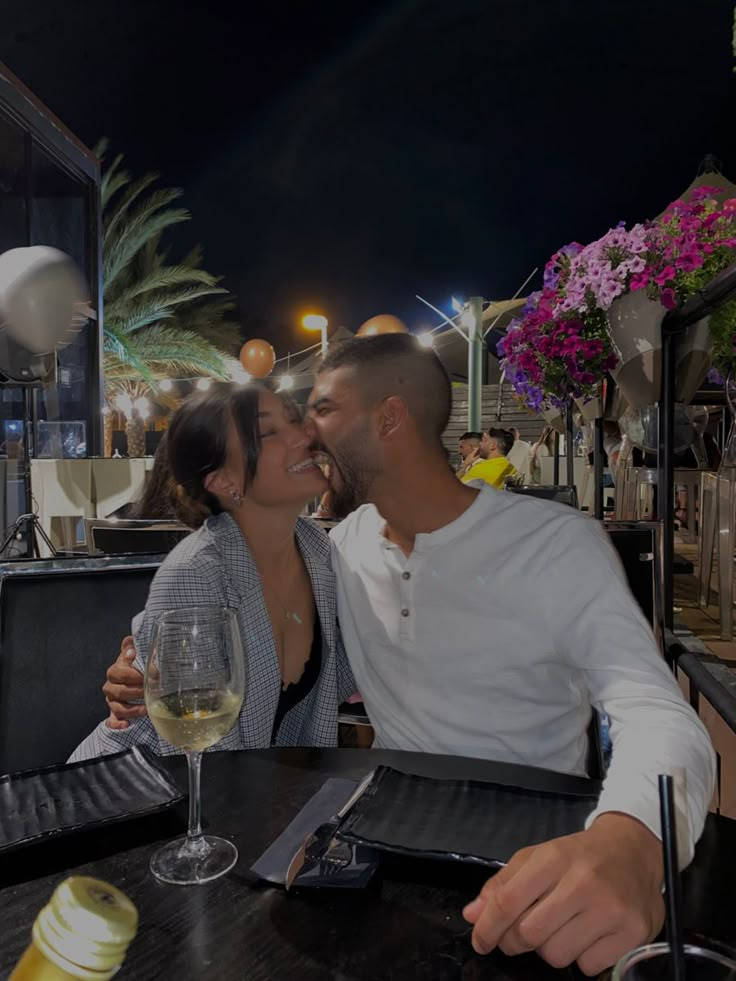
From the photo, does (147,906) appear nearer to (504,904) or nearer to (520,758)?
(504,904)

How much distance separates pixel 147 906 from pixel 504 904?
1.11 feet

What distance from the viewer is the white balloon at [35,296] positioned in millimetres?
5160

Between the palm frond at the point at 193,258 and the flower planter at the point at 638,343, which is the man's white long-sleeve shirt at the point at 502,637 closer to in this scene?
the flower planter at the point at 638,343

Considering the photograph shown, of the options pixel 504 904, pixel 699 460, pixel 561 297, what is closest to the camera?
pixel 504 904

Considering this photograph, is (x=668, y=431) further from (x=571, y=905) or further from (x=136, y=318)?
(x=136, y=318)

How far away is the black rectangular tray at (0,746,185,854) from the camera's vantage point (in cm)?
78

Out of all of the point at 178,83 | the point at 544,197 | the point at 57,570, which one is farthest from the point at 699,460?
the point at 544,197

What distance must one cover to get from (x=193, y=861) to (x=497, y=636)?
65cm

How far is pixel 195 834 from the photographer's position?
77 centimetres

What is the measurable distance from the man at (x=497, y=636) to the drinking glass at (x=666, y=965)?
0.60 feet

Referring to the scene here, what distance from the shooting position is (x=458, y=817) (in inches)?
31.1

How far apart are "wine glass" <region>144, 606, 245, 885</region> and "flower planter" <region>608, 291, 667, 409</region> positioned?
178 cm

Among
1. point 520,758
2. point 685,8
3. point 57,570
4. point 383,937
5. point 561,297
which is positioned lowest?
point 520,758

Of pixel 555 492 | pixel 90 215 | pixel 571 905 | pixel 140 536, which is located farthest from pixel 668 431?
pixel 90 215
